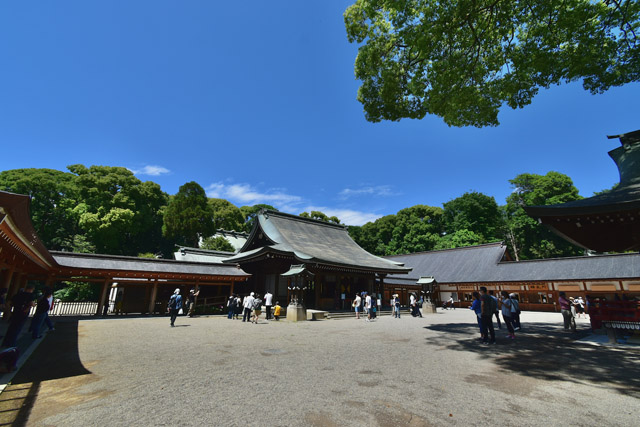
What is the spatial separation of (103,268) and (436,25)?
18632 mm

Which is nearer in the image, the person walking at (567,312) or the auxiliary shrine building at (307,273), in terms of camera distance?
the person walking at (567,312)

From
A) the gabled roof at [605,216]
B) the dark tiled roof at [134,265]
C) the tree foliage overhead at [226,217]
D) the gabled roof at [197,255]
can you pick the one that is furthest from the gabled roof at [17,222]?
the tree foliage overhead at [226,217]

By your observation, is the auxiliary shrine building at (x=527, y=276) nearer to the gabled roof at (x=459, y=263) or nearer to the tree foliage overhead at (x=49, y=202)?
the gabled roof at (x=459, y=263)

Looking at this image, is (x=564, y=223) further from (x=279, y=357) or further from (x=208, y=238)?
(x=208, y=238)

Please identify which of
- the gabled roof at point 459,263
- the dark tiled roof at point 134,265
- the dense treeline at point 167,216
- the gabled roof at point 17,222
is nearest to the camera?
the gabled roof at point 17,222

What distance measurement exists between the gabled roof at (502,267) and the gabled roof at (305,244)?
7.25m

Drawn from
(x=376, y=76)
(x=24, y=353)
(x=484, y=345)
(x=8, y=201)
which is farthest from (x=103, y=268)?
(x=484, y=345)

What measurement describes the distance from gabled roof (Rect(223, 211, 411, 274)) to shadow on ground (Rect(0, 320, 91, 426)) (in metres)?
10.7

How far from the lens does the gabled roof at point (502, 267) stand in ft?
74.1

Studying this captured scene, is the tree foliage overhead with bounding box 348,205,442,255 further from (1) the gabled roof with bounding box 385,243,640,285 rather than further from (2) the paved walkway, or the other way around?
(2) the paved walkway

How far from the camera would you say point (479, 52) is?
8.63 metres

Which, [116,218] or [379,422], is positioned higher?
[116,218]

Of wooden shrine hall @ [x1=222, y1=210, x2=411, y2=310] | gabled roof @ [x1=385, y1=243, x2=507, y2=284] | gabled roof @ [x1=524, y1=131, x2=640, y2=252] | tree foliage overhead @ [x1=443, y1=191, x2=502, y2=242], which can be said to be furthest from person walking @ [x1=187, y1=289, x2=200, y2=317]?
tree foliage overhead @ [x1=443, y1=191, x2=502, y2=242]

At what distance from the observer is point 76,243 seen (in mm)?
26812
